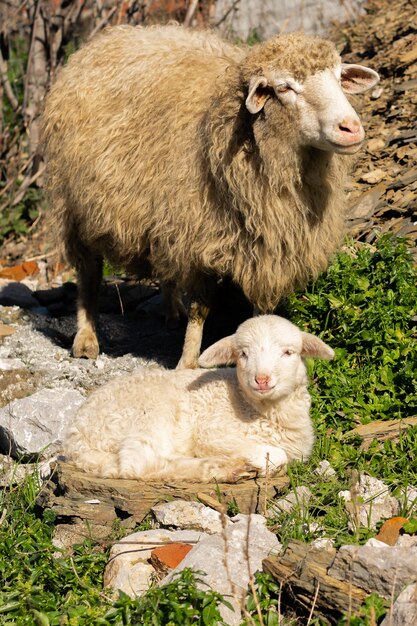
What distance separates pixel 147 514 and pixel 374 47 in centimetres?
639

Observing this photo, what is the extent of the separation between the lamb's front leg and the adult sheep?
1.52 m

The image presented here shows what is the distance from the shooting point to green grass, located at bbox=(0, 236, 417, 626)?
12.1 feet

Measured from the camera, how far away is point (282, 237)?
601cm

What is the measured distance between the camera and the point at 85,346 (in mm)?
7219

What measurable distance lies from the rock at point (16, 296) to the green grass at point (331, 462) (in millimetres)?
3014

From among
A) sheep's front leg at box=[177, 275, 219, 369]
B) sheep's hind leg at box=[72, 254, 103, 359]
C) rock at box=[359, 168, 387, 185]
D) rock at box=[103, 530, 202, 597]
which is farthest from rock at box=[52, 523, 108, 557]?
rock at box=[359, 168, 387, 185]

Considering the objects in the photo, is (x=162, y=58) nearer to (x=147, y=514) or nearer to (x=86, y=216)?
(x=86, y=216)

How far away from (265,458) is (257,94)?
219 centimetres

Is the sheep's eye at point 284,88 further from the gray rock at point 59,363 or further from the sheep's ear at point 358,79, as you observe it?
the gray rock at point 59,363

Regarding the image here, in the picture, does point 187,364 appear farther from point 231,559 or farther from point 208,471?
point 231,559

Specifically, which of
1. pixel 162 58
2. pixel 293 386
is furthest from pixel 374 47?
pixel 293 386

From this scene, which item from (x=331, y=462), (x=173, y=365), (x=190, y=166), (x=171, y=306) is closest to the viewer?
(x=331, y=462)

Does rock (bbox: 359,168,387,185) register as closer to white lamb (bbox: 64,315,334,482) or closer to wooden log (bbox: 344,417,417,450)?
wooden log (bbox: 344,417,417,450)

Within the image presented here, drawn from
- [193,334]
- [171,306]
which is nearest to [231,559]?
[193,334]
